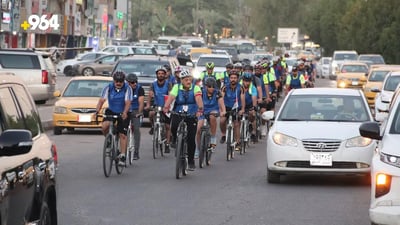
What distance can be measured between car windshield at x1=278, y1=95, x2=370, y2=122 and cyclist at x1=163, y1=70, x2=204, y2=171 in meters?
1.58

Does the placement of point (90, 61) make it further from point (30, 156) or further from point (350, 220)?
point (30, 156)

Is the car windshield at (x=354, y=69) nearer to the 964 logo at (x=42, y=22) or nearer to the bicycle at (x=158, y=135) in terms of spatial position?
the 964 logo at (x=42, y=22)

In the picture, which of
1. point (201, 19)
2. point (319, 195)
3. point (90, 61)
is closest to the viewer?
point (319, 195)

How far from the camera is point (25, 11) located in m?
69.1

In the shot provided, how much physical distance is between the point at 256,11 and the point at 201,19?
117 ft

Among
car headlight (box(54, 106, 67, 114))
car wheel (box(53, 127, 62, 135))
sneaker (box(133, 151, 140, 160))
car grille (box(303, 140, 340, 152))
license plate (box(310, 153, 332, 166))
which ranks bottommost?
car wheel (box(53, 127, 62, 135))

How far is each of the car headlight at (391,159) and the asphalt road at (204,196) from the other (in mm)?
2274

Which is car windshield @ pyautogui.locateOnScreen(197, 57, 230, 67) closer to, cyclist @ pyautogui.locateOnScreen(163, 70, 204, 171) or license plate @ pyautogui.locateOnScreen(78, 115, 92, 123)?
license plate @ pyautogui.locateOnScreen(78, 115, 92, 123)

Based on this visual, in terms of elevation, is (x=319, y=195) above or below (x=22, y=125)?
below

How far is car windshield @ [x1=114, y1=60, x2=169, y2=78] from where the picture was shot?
94.5 ft

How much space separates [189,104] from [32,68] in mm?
16660

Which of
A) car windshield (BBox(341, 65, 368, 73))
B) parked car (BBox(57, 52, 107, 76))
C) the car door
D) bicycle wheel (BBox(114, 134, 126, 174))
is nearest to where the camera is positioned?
the car door

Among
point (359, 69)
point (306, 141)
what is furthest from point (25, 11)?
point (306, 141)

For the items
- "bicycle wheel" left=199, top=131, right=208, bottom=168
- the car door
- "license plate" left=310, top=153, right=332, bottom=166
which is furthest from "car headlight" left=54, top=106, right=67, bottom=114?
the car door
